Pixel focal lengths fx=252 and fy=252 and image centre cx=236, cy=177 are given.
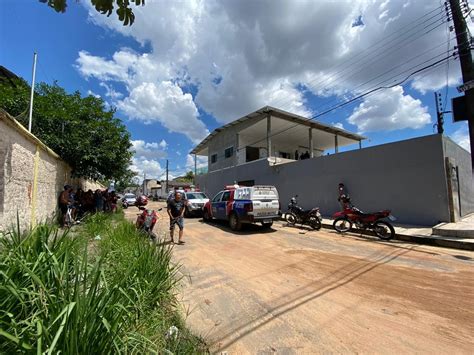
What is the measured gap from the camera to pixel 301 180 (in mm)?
15266


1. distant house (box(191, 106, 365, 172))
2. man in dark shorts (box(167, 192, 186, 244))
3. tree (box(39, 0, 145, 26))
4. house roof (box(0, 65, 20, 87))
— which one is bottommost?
man in dark shorts (box(167, 192, 186, 244))

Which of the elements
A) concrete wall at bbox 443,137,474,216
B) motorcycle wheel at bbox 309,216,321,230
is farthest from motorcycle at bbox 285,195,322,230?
concrete wall at bbox 443,137,474,216

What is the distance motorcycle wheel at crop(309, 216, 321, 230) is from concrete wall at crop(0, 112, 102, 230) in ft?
32.0

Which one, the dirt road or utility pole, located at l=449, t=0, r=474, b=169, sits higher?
utility pole, located at l=449, t=0, r=474, b=169

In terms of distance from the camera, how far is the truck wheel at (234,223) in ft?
35.4

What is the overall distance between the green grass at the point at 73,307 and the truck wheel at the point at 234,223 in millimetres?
7410

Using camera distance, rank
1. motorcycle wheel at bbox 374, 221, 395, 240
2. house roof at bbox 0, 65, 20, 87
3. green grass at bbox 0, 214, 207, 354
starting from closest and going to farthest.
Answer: green grass at bbox 0, 214, 207, 354 < motorcycle wheel at bbox 374, 221, 395, 240 < house roof at bbox 0, 65, 20, 87

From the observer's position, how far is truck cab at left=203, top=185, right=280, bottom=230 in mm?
10125

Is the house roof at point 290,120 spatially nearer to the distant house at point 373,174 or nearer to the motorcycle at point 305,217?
the distant house at point 373,174

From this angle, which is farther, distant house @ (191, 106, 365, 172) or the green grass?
distant house @ (191, 106, 365, 172)

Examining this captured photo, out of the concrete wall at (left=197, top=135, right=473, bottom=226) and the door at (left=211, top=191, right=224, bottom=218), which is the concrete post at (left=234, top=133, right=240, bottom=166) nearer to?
the concrete wall at (left=197, top=135, right=473, bottom=226)

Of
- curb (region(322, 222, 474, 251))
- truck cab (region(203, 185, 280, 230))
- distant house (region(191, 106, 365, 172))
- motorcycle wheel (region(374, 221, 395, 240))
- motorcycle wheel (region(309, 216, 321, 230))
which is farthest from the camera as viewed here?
distant house (region(191, 106, 365, 172))

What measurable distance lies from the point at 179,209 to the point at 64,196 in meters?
5.22

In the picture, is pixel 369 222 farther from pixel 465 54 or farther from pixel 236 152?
pixel 236 152
